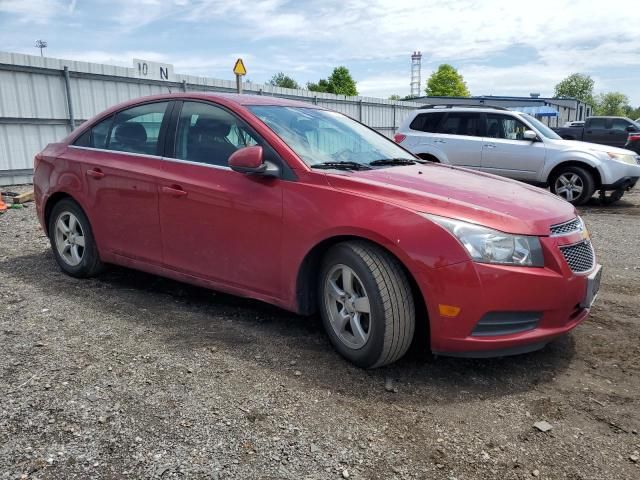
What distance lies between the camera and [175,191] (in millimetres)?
3848

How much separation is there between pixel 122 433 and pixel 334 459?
987 millimetres

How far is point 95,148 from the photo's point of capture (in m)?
4.62

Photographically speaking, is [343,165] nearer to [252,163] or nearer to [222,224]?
[252,163]

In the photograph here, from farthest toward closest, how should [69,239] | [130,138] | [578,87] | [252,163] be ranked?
1. [578,87]
2. [69,239]
3. [130,138]
4. [252,163]

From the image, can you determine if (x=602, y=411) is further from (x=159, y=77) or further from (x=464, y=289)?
(x=159, y=77)

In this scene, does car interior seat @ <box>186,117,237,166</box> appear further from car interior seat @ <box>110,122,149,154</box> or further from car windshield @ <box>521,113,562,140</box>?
car windshield @ <box>521,113,562,140</box>

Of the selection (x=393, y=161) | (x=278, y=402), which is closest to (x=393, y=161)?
(x=393, y=161)

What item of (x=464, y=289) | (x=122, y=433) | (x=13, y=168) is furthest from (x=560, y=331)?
(x=13, y=168)

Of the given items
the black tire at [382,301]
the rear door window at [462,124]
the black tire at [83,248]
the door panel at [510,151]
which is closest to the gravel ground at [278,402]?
the black tire at [382,301]

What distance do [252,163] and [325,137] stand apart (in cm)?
81

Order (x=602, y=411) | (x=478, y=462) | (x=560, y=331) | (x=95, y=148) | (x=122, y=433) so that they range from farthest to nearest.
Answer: (x=95, y=148) < (x=560, y=331) < (x=602, y=411) < (x=122, y=433) < (x=478, y=462)

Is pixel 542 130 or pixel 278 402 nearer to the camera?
pixel 278 402

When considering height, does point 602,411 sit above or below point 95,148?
A: below

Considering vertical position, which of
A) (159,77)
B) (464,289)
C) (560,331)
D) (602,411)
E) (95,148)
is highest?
(159,77)
